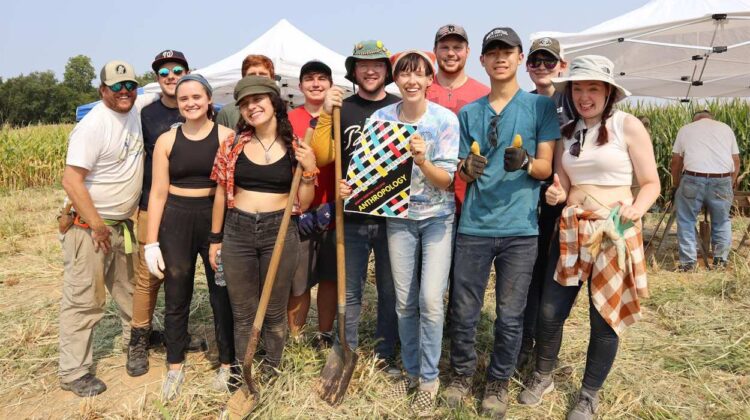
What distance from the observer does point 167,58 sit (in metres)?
3.74

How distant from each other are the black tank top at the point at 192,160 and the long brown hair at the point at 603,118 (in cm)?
215

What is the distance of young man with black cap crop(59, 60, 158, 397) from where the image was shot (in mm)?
3227

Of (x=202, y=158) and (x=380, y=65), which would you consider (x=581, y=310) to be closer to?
(x=380, y=65)

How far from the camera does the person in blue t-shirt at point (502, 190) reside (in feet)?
9.11

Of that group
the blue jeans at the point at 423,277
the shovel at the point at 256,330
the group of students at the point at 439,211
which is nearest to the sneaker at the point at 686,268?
the group of students at the point at 439,211

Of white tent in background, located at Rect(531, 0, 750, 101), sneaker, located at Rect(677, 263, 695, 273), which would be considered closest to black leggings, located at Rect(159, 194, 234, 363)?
white tent in background, located at Rect(531, 0, 750, 101)

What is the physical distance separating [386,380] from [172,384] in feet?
4.73

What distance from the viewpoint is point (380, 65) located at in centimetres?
310

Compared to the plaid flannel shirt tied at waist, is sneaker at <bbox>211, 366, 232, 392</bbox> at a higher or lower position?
lower

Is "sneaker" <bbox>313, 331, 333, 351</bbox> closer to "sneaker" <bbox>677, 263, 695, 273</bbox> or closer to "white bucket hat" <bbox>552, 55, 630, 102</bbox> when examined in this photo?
"white bucket hat" <bbox>552, 55, 630, 102</bbox>

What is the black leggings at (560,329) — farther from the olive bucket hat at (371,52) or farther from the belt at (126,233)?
the belt at (126,233)

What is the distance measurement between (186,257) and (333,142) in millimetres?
1250

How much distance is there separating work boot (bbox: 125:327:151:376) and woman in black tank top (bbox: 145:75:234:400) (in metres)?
0.45

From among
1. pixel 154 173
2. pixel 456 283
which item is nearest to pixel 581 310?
pixel 456 283
